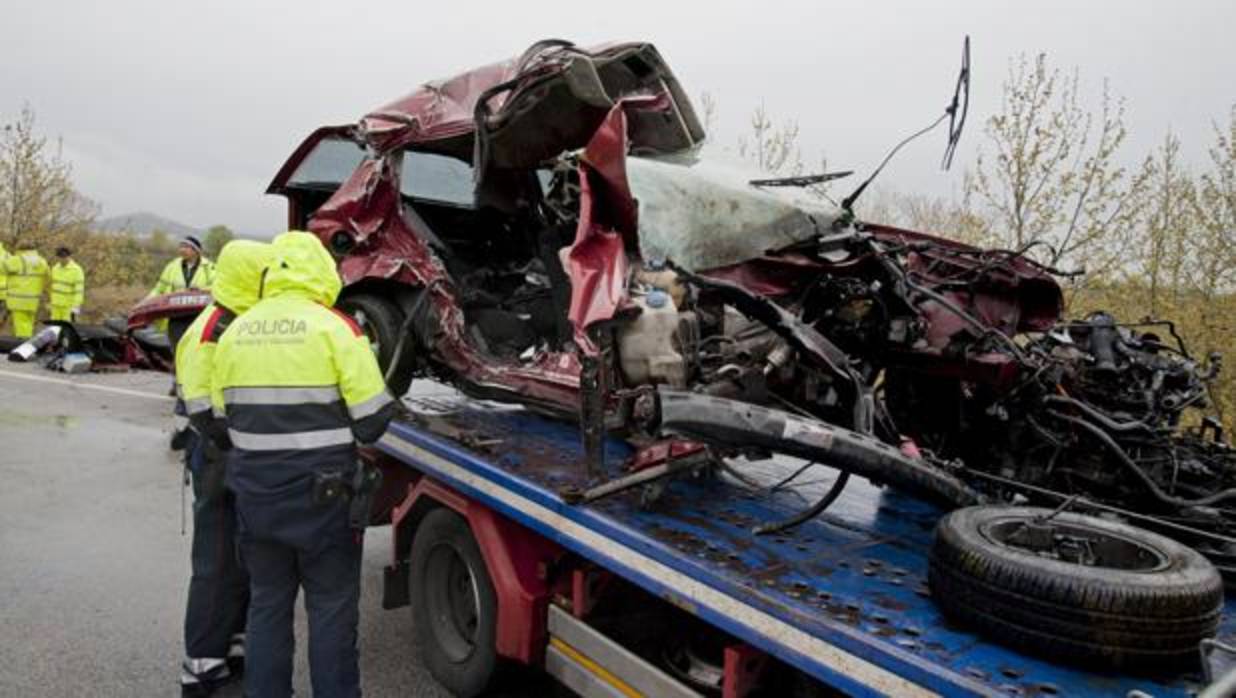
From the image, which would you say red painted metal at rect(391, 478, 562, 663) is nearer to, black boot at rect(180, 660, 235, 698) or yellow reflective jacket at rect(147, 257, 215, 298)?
black boot at rect(180, 660, 235, 698)

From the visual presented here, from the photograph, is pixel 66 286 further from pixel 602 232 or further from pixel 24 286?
pixel 602 232

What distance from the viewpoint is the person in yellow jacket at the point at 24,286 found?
494 inches

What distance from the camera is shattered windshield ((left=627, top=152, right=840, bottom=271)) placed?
3.10m

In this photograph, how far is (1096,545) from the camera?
227 cm

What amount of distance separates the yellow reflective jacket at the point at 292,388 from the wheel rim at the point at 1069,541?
2024 millimetres

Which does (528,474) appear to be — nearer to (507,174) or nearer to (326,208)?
(507,174)

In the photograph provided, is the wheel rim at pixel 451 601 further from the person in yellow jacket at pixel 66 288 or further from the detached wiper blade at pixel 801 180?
the person in yellow jacket at pixel 66 288

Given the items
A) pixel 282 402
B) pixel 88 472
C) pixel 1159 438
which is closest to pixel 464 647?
pixel 282 402

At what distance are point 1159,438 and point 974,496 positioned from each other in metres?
0.85

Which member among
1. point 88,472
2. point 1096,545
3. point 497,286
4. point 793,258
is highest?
point 793,258

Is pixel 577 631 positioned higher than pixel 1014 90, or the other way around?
pixel 1014 90

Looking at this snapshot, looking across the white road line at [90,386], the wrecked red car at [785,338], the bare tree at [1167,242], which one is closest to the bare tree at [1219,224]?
the bare tree at [1167,242]

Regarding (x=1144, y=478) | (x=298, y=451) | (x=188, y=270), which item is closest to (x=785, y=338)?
(x=1144, y=478)

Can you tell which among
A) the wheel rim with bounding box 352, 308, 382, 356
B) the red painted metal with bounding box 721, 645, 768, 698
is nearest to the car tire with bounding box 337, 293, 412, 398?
the wheel rim with bounding box 352, 308, 382, 356
